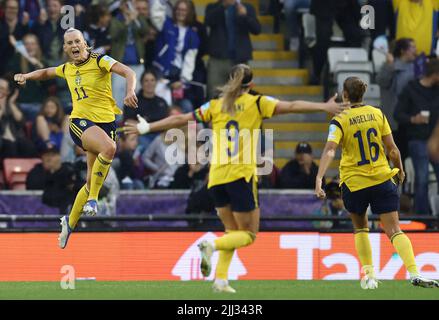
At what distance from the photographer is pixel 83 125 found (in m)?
15.6

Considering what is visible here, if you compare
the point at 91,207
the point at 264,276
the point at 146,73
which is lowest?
the point at 264,276

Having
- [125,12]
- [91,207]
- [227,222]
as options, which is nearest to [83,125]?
[91,207]

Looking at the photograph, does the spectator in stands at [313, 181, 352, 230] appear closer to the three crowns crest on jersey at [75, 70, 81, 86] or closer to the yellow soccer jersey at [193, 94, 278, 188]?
the three crowns crest on jersey at [75, 70, 81, 86]

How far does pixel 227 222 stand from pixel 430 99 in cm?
813

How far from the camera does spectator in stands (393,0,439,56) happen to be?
22.3m

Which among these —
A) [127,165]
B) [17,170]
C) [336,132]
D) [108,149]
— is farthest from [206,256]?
[17,170]

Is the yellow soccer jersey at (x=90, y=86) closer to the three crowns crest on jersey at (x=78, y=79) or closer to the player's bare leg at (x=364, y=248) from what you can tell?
the three crowns crest on jersey at (x=78, y=79)

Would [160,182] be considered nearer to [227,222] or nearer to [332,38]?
[332,38]

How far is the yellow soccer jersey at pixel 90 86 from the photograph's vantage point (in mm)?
15609

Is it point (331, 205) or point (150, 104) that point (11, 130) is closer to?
point (150, 104)

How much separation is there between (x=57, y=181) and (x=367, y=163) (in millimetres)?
6640

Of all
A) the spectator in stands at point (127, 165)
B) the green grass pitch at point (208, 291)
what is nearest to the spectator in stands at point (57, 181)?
the spectator in stands at point (127, 165)

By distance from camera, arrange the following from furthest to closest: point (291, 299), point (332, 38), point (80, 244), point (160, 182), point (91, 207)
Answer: point (332, 38) < point (160, 182) < point (80, 244) < point (91, 207) < point (291, 299)

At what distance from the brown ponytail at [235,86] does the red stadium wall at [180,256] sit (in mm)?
5235
